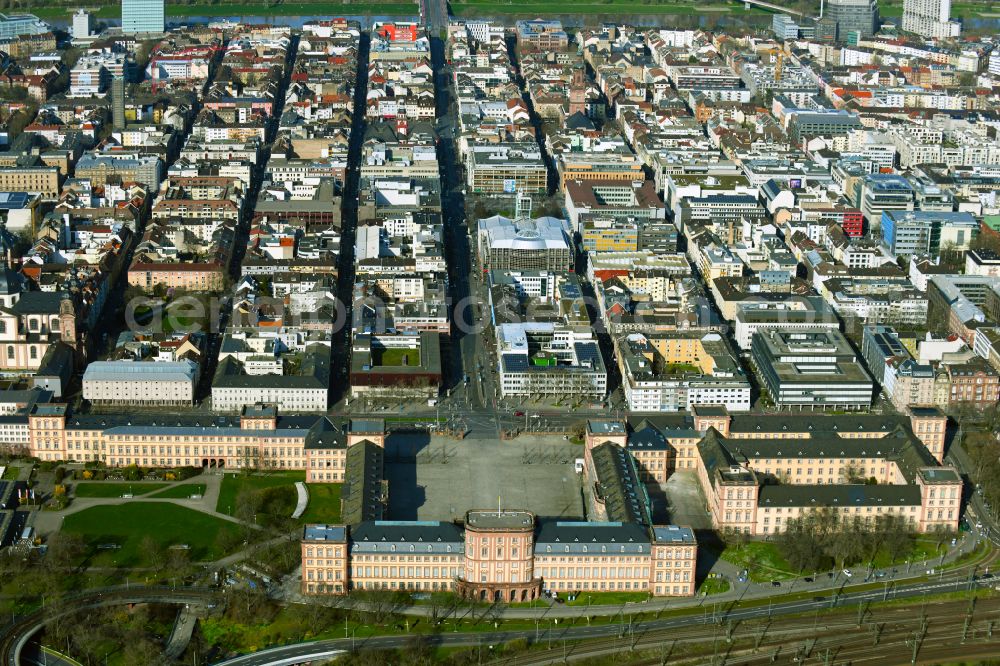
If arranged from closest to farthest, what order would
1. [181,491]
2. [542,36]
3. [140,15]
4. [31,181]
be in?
1. [181,491]
2. [31,181]
3. [542,36]
4. [140,15]

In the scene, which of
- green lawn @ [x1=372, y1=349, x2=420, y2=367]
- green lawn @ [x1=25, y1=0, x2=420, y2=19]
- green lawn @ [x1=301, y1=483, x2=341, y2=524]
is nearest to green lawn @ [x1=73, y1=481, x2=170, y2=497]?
green lawn @ [x1=301, y1=483, x2=341, y2=524]

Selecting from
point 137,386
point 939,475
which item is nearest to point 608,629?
point 939,475

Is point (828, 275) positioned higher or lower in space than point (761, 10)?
lower

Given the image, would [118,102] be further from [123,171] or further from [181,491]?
[181,491]

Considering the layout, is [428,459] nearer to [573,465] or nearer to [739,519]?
[573,465]

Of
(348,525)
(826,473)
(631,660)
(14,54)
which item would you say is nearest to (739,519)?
(826,473)

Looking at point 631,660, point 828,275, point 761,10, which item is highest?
point 761,10

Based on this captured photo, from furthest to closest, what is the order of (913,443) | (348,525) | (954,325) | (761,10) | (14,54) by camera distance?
(761,10) → (14,54) → (954,325) → (913,443) → (348,525)
